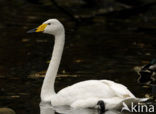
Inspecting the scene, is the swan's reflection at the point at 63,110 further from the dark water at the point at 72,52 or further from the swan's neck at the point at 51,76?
the swan's neck at the point at 51,76

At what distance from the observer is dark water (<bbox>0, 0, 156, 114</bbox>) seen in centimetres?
1100

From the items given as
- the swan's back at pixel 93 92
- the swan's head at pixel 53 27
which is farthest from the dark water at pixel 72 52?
the swan's head at pixel 53 27

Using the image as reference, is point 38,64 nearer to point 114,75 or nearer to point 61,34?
point 114,75

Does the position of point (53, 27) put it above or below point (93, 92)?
above

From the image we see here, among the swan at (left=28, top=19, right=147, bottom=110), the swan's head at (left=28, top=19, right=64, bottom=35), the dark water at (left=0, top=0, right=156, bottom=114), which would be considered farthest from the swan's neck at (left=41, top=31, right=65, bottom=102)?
the dark water at (left=0, top=0, right=156, bottom=114)

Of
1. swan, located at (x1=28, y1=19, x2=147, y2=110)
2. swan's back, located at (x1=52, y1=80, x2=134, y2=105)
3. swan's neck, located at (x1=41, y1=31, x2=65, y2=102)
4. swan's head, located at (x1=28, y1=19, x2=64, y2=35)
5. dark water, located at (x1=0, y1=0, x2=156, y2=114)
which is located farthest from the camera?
dark water, located at (x1=0, y1=0, x2=156, y2=114)

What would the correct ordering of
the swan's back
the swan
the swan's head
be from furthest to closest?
the swan's head → the swan's back → the swan

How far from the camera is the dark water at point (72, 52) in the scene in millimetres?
10998

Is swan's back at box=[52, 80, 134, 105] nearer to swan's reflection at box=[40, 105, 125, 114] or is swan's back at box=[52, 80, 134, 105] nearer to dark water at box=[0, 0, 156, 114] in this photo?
swan's reflection at box=[40, 105, 125, 114]

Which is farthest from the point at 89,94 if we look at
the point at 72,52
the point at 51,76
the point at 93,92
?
the point at 72,52

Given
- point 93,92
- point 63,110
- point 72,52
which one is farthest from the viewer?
point 72,52

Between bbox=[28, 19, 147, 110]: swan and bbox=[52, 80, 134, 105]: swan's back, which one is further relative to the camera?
bbox=[52, 80, 134, 105]: swan's back

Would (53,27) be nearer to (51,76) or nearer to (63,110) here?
(51,76)

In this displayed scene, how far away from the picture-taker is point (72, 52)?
1509 centimetres
